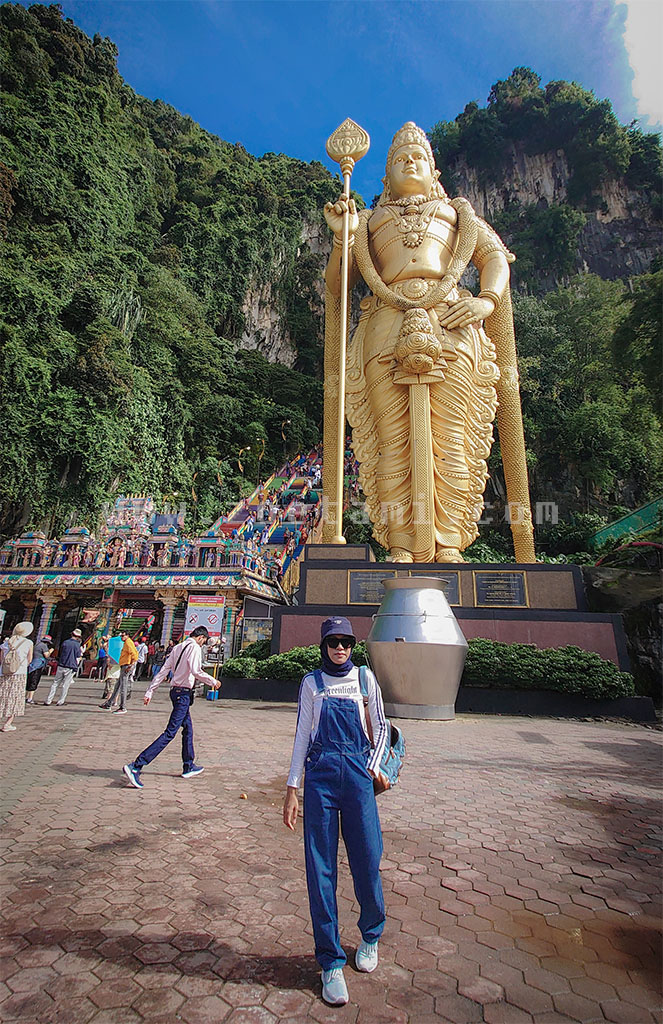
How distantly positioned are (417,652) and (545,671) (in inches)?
88.7

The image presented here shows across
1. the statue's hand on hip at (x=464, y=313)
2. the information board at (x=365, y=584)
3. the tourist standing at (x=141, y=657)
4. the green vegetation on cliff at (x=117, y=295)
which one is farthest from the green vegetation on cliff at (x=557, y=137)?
the tourist standing at (x=141, y=657)

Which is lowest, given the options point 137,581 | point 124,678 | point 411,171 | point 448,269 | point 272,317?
point 124,678

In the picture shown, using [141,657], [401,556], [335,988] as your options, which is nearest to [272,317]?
[141,657]

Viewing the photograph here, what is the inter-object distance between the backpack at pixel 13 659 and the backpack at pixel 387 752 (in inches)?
183

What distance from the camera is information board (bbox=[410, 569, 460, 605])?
841 cm

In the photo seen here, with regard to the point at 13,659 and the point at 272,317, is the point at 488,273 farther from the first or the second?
the point at 272,317

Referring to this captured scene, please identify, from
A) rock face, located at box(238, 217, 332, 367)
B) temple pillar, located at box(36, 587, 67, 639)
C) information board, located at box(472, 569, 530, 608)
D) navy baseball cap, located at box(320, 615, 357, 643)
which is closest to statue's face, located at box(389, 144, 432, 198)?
information board, located at box(472, 569, 530, 608)

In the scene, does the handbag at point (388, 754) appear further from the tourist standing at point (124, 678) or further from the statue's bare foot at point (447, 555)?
the statue's bare foot at point (447, 555)

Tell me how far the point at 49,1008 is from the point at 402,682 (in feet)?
15.8

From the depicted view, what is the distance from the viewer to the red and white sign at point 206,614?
542 inches

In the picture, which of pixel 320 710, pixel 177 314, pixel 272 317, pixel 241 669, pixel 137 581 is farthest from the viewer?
pixel 272 317

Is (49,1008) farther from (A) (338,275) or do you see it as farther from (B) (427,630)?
(A) (338,275)

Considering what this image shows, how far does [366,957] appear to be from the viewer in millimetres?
1633

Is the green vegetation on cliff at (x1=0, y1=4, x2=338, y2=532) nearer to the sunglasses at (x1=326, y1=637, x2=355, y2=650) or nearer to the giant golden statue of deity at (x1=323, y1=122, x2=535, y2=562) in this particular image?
the giant golden statue of deity at (x1=323, y1=122, x2=535, y2=562)
